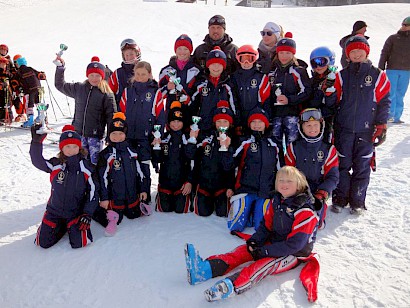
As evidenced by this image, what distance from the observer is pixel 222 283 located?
3281mm

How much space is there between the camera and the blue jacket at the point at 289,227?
11.7ft

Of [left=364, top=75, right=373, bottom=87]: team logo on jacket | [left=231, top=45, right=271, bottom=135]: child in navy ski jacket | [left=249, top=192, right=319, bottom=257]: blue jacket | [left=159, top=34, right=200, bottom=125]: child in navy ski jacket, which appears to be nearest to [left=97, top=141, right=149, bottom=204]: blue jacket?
[left=159, top=34, right=200, bottom=125]: child in navy ski jacket

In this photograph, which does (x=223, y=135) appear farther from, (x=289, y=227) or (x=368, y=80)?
(x=368, y=80)

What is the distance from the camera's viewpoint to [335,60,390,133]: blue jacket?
4.75 meters

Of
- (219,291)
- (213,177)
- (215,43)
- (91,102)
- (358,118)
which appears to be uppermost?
(215,43)

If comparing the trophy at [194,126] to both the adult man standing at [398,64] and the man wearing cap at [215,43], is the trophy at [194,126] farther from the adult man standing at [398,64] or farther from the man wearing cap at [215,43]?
the adult man standing at [398,64]

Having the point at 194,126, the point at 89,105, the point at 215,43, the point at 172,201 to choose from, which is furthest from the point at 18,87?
the point at 194,126

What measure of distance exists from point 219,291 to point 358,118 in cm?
292

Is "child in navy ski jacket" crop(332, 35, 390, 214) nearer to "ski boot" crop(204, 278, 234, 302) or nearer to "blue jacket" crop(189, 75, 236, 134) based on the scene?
"blue jacket" crop(189, 75, 236, 134)

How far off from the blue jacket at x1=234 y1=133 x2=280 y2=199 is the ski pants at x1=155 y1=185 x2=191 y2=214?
30.8 inches

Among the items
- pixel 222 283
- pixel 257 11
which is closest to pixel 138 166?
pixel 222 283

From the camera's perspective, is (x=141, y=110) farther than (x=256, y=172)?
Yes

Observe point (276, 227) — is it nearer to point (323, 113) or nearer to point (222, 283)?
point (222, 283)

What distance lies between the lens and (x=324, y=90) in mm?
4770
